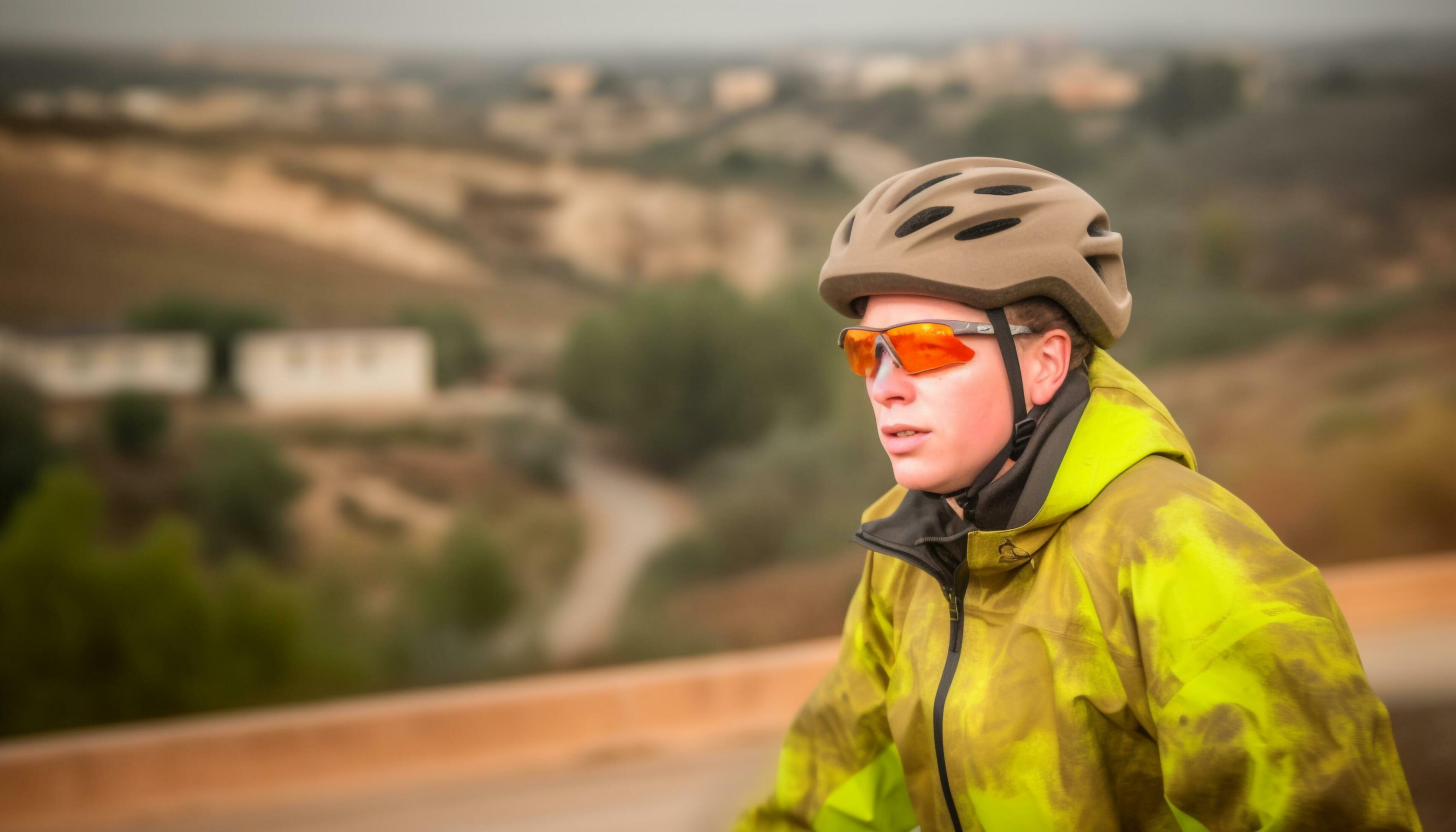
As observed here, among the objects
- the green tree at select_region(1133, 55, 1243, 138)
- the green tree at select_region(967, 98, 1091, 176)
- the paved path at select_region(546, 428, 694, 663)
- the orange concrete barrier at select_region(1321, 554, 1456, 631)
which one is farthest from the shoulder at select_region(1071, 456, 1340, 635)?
the green tree at select_region(1133, 55, 1243, 138)

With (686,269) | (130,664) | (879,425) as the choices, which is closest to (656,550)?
(686,269)

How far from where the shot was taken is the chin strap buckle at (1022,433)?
1.40m

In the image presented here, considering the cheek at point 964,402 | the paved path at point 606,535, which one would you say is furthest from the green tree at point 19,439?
the cheek at point 964,402

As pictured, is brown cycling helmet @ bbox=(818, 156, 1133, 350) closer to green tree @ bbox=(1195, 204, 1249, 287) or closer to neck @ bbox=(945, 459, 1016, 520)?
neck @ bbox=(945, 459, 1016, 520)

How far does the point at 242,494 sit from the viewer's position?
6680 mm

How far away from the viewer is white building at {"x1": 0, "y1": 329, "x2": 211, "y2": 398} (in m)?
6.35

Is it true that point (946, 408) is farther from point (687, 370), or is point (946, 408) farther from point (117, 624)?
point (687, 370)

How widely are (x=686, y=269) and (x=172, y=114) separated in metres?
3.54

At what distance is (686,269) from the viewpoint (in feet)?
27.4

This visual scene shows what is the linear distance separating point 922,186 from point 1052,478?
0.43 meters

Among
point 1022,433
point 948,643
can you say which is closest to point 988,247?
point 1022,433

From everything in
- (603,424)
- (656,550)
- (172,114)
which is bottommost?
(656,550)

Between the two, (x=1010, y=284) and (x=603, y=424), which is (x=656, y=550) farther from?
(x=1010, y=284)

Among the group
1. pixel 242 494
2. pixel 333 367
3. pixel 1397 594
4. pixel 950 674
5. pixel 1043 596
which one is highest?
pixel 1043 596
